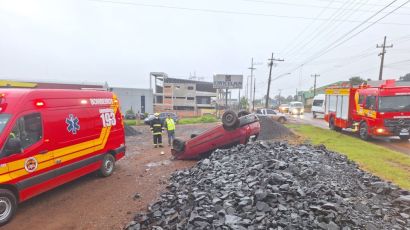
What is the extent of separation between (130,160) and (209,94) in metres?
69.0

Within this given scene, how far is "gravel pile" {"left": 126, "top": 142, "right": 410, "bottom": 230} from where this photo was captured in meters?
4.57

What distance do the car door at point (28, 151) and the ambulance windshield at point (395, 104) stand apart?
1521 cm

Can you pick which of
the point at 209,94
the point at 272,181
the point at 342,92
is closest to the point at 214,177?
the point at 272,181

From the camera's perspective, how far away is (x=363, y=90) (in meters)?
16.4

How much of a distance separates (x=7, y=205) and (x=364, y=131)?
1669 cm

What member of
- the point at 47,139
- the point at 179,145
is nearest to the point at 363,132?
the point at 179,145

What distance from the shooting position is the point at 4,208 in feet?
18.8

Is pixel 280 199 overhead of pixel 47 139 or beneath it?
beneath

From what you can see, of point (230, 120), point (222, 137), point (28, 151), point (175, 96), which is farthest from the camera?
point (175, 96)

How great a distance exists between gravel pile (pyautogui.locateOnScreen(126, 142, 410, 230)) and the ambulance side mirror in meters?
2.87

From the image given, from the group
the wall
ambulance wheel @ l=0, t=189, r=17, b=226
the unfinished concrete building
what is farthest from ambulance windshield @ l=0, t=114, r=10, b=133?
the unfinished concrete building

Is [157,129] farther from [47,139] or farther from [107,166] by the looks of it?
[47,139]

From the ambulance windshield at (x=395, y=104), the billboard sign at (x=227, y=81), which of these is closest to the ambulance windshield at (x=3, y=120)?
the ambulance windshield at (x=395, y=104)

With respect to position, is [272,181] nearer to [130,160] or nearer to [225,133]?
[225,133]
